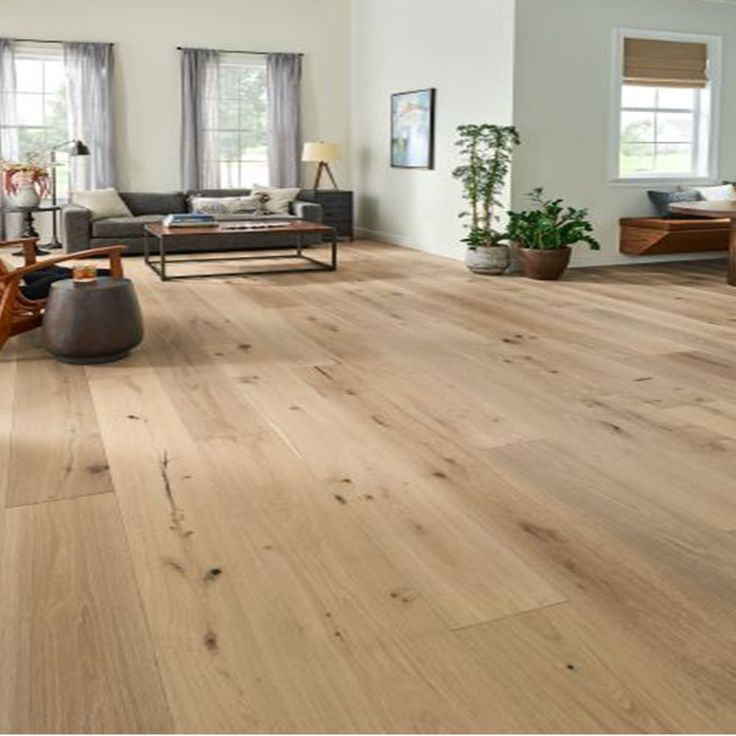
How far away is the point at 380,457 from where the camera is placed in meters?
3.00

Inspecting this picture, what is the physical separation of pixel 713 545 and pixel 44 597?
1.67 m

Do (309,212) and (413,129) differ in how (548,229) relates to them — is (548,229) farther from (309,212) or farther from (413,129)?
(309,212)

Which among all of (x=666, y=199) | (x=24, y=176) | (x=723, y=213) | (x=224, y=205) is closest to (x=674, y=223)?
(x=666, y=199)

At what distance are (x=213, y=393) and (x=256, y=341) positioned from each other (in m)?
1.12

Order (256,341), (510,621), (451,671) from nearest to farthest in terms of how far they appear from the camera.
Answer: (451,671) < (510,621) < (256,341)

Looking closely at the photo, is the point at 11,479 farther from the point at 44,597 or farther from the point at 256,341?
the point at 256,341

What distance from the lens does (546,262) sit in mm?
7152

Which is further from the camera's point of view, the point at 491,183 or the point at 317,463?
the point at 491,183

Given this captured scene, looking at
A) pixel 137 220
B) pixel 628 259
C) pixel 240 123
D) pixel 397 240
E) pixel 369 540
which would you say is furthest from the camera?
pixel 240 123

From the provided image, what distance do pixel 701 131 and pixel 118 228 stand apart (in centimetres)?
565

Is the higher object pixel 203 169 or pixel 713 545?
pixel 203 169

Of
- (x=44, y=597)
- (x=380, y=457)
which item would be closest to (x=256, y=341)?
(x=380, y=457)

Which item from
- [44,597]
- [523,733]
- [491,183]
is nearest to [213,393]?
[44,597]

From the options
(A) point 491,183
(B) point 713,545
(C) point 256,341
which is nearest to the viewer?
(B) point 713,545
